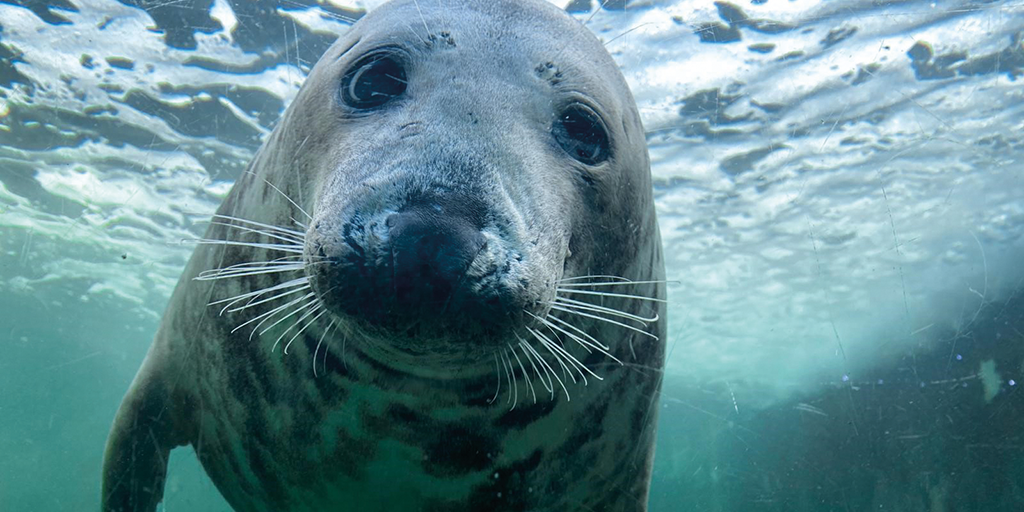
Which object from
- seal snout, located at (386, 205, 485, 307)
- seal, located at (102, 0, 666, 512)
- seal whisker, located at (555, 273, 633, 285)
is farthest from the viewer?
seal whisker, located at (555, 273, 633, 285)

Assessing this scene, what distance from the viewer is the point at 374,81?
7.22ft

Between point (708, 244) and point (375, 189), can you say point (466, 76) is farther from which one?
point (708, 244)

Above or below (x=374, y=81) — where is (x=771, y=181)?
above

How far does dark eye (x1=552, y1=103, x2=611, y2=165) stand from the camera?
222 cm

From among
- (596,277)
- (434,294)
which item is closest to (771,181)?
(596,277)

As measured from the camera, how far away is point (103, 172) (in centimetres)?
1595

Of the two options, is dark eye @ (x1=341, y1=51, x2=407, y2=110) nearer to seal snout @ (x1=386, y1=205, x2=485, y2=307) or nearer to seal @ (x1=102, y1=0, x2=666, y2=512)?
seal @ (x1=102, y1=0, x2=666, y2=512)

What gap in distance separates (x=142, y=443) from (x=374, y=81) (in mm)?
2120

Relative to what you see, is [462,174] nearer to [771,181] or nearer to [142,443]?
[142,443]

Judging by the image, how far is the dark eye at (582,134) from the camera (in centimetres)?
222

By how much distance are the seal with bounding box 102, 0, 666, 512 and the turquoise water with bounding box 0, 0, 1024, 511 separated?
1.35 meters

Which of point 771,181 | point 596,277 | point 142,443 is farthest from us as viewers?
point 771,181

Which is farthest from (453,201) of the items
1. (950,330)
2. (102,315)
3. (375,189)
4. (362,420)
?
(102,315)

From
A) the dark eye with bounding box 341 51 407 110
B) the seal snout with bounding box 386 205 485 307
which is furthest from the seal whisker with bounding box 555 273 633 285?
the dark eye with bounding box 341 51 407 110
